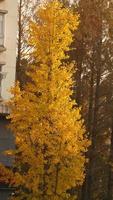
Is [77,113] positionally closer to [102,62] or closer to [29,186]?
[29,186]

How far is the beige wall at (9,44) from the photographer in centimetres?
2614

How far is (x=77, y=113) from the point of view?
72.9 feet

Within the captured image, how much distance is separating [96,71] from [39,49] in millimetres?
8379

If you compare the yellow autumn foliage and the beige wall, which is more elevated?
the beige wall

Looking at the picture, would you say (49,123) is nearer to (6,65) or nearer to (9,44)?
(6,65)

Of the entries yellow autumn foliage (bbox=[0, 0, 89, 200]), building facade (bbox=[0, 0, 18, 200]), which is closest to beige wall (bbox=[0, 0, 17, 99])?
building facade (bbox=[0, 0, 18, 200])

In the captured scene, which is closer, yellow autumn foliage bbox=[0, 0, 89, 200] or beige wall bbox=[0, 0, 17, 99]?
yellow autumn foliage bbox=[0, 0, 89, 200]

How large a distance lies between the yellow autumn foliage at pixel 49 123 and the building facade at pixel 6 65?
9.75 feet

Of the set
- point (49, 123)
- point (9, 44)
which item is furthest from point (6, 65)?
point (49, 123)

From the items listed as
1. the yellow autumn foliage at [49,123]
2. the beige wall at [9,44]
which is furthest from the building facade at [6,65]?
the yellow autumn foliage at [49,123]

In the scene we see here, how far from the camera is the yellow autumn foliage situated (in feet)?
71.6

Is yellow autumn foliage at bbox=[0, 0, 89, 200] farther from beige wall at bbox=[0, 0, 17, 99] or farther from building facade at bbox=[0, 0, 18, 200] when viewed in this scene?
beige wall at bbox=[0, 0, 17, 99]

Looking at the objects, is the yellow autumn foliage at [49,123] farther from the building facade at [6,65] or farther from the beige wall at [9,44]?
the beige wall at [9,44]

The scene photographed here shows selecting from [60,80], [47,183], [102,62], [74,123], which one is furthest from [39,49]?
[102,62]
